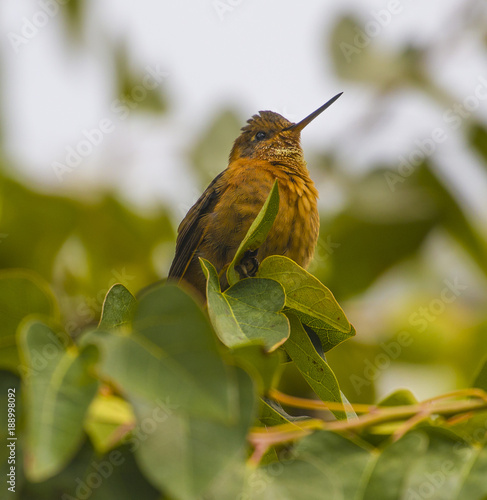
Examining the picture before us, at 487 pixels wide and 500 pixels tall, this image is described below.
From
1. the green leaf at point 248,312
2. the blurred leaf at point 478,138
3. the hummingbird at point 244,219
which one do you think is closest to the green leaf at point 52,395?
the green leaf at point 248,312

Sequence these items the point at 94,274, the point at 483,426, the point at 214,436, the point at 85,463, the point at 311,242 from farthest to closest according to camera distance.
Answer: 1. the point at 94,274
2. the point at 311,242
3. the point at 483,426
4. the point at 85,463
5. the point at 214,436

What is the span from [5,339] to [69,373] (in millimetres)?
271

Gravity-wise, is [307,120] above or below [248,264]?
above

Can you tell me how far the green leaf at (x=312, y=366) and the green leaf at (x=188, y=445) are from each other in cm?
A: 61

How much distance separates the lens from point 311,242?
3.25 metres

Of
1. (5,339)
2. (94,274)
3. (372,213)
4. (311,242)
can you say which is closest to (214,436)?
(5,339)

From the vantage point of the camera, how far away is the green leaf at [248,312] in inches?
56.0

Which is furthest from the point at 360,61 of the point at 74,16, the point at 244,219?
the point at 244,219

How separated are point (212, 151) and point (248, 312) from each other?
317 centimetres

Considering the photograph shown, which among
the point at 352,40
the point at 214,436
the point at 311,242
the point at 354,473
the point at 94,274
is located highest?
the point at 352,40

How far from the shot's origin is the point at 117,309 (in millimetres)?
1479

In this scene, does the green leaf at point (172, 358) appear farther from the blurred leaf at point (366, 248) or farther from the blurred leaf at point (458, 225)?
the blurred leaf at point (458, 225)

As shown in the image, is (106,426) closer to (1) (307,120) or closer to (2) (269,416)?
(2) (269,416)

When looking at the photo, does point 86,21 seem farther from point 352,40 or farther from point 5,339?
point 5,339
